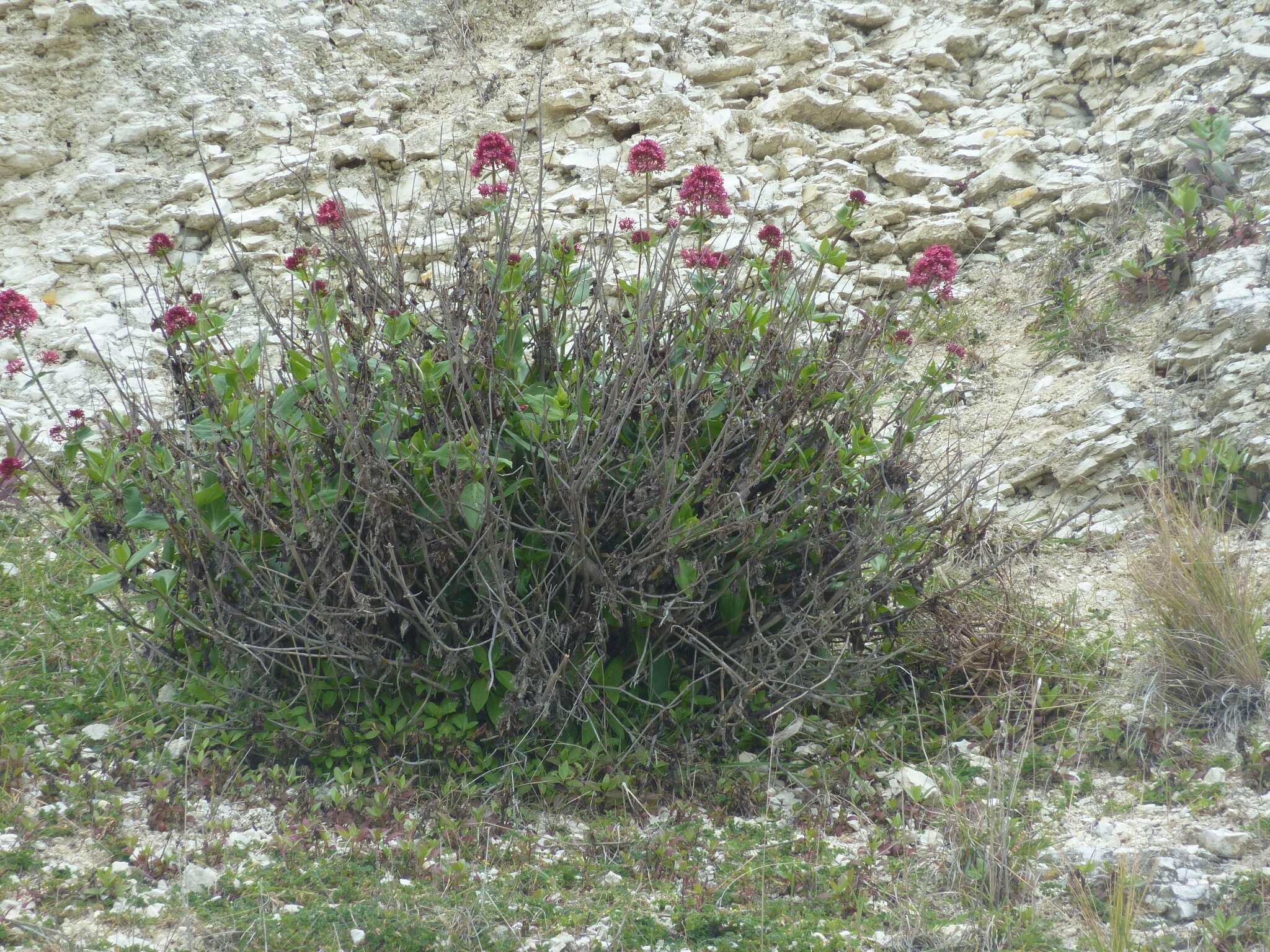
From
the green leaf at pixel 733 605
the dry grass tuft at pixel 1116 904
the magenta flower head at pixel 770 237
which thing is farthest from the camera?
the magenta flower head at pixel 770 237

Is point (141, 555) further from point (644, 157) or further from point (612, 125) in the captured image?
point (612, 125)

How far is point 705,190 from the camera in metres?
3.22

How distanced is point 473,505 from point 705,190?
3.99 ft

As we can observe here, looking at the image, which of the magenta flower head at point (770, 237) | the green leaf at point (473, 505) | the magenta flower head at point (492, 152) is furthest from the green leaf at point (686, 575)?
the magenta flower head at point (492, 152)

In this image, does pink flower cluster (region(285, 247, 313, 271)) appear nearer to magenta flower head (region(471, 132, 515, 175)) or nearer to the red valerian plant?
the red valerian plant

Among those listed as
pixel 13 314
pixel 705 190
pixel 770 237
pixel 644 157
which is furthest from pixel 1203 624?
pixel 13 314

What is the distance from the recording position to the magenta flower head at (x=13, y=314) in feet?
10.1

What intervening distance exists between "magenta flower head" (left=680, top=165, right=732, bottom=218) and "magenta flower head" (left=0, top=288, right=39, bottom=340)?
1999 mm

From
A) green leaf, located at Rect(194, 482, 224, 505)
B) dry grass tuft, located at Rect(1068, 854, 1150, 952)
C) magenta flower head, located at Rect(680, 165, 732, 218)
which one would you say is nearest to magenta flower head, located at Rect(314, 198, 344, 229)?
green leaf, located at Rect(194, 482, 224, 505)

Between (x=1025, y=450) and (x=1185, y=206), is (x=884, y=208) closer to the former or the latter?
(x=1185, y=206)

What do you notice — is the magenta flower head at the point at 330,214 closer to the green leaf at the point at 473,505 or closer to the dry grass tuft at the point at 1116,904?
the green leaf at the point at 473,505

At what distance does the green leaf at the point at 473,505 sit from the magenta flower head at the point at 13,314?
1.42 m

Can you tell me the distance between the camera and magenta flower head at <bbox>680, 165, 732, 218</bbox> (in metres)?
3.20

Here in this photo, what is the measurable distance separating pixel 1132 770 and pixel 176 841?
2.75m
